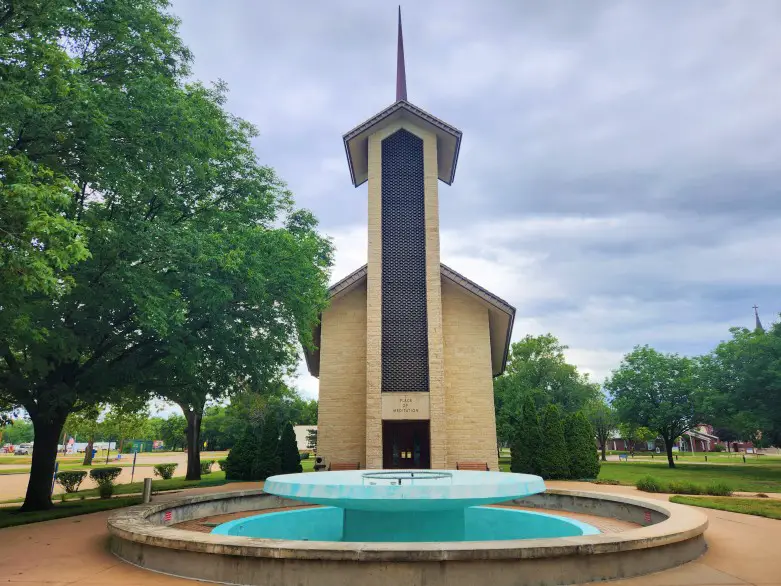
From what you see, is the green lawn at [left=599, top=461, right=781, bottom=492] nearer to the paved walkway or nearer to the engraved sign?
the engraved sign

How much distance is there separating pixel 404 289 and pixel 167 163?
14.0 m

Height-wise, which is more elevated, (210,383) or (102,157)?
(102,157)

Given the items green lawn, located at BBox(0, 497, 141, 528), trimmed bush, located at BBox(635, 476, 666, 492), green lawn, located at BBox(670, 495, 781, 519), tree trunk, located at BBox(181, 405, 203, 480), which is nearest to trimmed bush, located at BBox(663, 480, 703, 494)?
trimmed bush, located at BBox(635, 476, 666, 492)

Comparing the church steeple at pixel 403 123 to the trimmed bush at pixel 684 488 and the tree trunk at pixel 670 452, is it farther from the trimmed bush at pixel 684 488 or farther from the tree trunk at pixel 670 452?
the tree trunk at pixel 670 452

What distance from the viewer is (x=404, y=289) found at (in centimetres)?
2472

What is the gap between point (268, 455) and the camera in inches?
1022

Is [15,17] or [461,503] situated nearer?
[461,503]

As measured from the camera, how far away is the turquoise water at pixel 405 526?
8.97m

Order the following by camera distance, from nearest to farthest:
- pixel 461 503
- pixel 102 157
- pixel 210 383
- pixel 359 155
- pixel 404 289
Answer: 1. pixel 461 503
2. pixel 102 157
3. pixel 210 383
4. pixel 404 289
5. pixel 359 155

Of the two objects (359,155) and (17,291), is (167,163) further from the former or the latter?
(359,155)

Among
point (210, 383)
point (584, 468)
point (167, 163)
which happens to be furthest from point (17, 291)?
point (584, 468)

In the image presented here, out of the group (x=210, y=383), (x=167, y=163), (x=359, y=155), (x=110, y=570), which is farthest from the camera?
(x=359, y=155)

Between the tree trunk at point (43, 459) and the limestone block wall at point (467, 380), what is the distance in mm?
15721

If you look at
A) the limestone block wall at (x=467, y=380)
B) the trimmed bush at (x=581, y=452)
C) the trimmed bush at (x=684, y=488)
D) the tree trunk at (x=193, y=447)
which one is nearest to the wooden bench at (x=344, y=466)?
the limestone block wall at (x=467, y=380)
